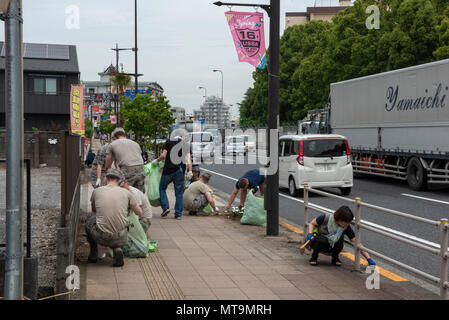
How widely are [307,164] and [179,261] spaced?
29.3 feet

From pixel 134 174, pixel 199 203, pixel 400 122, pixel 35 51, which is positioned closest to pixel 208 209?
pixel 199 203

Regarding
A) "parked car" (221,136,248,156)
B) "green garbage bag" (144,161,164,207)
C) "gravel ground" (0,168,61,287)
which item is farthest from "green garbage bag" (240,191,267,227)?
"parked car" (221,136,248,156)

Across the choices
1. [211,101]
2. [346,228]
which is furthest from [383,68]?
[211,101]

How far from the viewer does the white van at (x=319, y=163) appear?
624 inches

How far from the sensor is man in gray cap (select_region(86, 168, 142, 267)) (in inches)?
272

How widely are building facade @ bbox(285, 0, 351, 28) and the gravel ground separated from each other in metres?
80.4

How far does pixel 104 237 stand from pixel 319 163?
996cm

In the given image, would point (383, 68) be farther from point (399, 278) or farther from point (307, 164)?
point (399, 278)

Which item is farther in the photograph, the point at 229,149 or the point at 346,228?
the point at 229,149

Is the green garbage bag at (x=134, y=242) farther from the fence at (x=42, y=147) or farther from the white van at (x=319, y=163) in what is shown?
the fence at (x=42, y=147)

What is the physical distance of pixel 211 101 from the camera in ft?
619

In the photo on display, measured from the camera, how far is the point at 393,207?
13680 millimetres

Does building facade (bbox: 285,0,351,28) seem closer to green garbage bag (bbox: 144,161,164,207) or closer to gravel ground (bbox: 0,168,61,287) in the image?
gravel ground (bbox: 0,168,61,287)
